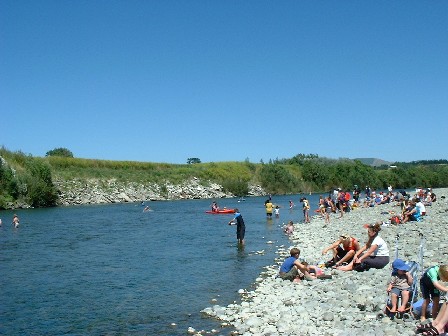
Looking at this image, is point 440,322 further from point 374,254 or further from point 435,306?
point 374,254

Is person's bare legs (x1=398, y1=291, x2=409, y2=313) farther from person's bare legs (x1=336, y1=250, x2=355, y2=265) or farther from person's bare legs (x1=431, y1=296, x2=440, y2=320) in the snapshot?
person's bare legs (x1=336, y1=250, x2=355, y2=265)

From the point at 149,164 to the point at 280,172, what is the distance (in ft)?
115

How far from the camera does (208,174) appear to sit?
12325 cm

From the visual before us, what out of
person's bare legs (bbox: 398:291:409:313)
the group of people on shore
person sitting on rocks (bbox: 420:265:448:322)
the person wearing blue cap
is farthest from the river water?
person sitting on rocks (bbox: 420:265:448:322)

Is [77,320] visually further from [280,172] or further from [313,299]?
[280,172]

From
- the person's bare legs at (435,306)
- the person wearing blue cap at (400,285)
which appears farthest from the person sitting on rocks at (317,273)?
the person's bare legs at (435,306)

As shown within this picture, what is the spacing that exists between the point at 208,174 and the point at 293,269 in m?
106

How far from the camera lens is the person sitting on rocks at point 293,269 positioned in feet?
55.2

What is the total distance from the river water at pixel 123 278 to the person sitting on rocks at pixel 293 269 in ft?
4.66

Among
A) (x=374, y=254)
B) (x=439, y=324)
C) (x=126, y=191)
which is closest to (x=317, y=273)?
(x=374, y=254)

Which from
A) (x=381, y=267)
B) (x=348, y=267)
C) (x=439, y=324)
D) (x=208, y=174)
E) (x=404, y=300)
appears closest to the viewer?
(x=439, y=324)

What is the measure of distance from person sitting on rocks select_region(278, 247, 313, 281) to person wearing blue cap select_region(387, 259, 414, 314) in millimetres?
5513

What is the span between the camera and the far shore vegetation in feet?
252

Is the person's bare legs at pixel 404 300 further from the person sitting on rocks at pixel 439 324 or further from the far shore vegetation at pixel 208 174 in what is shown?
the far shore vegetation at pixel 208 174
